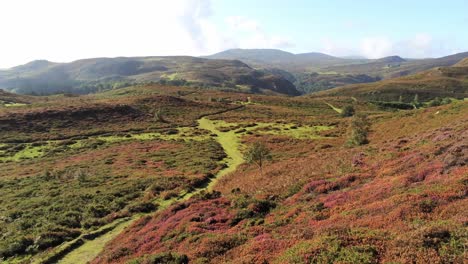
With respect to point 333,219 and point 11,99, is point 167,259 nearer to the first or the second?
point 333,219

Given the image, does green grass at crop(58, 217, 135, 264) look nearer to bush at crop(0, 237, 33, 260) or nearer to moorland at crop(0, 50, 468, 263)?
moorland at crop(0, 50, 468, 263)

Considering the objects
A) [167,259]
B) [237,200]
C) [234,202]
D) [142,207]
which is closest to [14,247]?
[142,207]

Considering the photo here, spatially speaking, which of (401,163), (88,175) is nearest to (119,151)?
(88,175)

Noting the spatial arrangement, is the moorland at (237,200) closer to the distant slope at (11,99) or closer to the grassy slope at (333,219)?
the grassy slope at (333,219)

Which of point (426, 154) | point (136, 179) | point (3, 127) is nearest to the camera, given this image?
point (426, 154)

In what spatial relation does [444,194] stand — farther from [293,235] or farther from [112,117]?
A: [112,117]

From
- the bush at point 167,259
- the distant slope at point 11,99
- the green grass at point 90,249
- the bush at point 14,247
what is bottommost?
the green grass at point 90,249

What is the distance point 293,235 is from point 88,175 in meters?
35.5

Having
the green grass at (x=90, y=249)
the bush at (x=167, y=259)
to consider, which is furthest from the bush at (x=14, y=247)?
the bush at (x=167, y=259)

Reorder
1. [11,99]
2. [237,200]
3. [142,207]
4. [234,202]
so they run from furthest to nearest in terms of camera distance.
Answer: [11,99], [142,207], [237,200], [234,202]

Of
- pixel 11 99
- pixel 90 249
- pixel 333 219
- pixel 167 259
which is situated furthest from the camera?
pixel 11 99

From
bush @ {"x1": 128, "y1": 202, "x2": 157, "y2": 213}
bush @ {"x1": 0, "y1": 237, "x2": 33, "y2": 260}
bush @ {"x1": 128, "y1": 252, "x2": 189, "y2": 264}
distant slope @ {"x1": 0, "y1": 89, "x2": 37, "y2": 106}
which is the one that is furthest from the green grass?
distant slope @ {"x1": 0, "y1": 89, "x2": 37, "y2": 106}

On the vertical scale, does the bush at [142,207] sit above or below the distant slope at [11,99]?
below

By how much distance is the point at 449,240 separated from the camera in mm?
10977
